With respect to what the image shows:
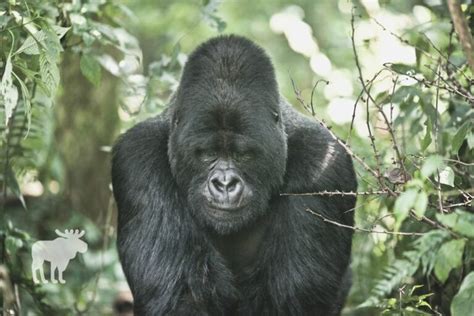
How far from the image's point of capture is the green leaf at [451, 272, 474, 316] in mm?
2902

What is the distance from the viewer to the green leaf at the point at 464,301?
114 inches

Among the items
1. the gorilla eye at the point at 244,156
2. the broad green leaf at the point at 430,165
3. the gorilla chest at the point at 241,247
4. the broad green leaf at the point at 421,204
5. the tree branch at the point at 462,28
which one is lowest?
the gorilla chest at the point at 241,247

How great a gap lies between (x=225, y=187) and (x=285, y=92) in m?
6.37

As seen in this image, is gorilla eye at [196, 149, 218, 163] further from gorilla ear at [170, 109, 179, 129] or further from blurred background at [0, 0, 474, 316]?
blurred background at [0, 0, 474, 316]

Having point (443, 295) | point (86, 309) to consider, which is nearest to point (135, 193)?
point (86, 309)

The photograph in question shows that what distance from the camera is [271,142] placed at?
4590 mm

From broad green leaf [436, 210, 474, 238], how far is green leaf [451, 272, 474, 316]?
1.08 ft

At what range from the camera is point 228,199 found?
438cm

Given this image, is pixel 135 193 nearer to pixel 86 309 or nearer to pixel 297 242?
pixel 297 242

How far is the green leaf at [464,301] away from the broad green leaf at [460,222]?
330 mm

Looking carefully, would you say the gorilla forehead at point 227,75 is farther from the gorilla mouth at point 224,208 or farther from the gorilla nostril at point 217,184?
the gorilla mouth at point 224,208

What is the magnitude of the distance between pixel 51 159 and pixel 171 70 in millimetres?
1668

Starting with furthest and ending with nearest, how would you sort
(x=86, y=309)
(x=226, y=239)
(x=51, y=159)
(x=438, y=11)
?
(x=51, y=159), (x=86, y=309), (x=438, y=11), (x=226, y=239)

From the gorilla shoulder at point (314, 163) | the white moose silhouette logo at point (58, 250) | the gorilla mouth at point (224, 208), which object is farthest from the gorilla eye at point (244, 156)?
the white moose silhouette logo at point (58, 250)
